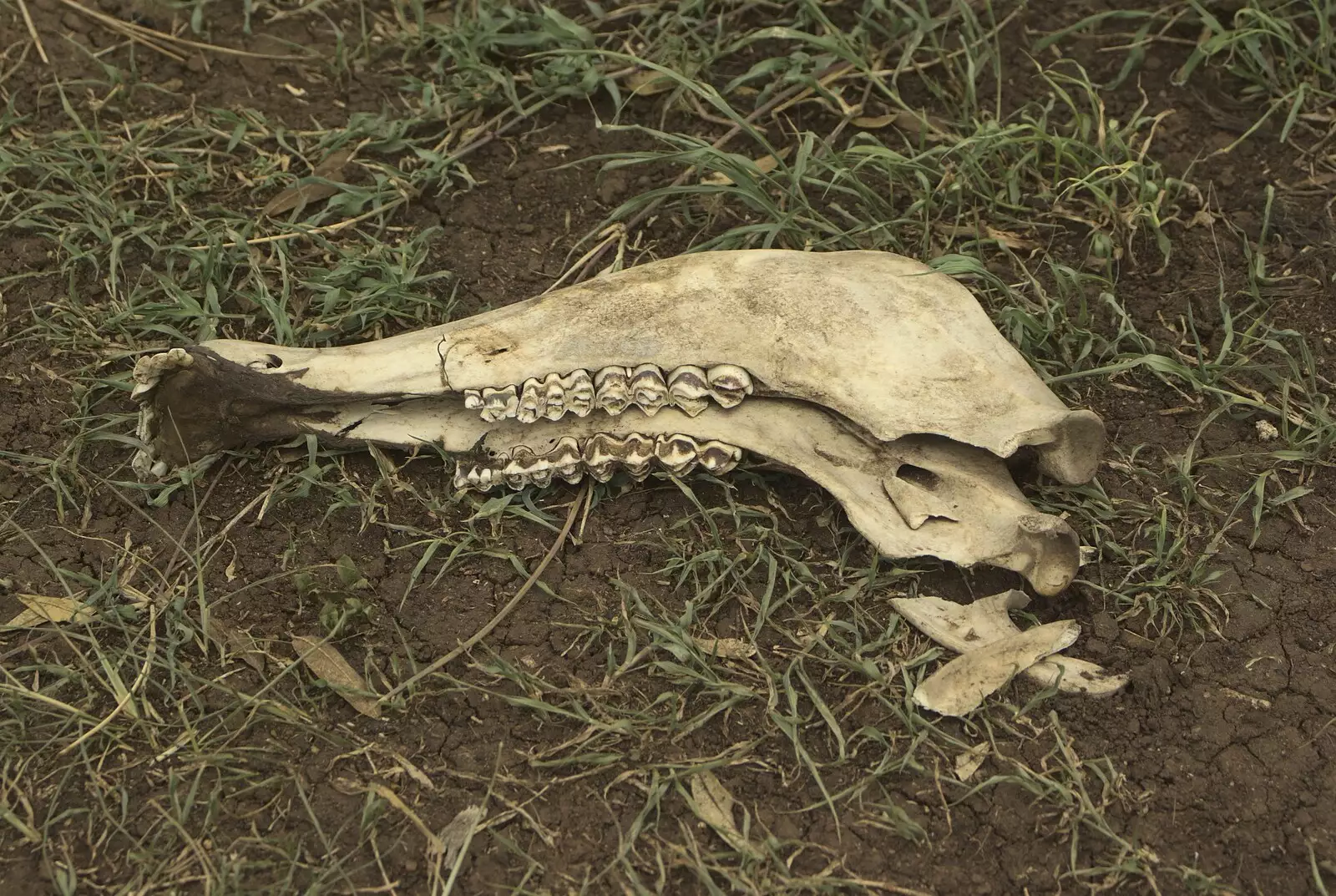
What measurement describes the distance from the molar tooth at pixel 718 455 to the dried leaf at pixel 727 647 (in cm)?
29

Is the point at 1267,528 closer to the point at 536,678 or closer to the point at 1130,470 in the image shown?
the point at 1130,470

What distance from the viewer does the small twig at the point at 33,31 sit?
9.90 ft

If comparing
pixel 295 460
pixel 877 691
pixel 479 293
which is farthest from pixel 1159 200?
pixel 295 460

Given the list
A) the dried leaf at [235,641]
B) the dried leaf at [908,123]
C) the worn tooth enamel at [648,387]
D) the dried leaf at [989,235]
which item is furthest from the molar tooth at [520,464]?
the dried leaf at [908,123]

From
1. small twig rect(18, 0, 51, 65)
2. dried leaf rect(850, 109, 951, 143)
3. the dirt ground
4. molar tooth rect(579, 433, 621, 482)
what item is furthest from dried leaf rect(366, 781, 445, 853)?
small twig rect(18, 0, 51, 65)

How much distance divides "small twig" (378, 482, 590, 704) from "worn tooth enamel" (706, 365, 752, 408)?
33 centimetres

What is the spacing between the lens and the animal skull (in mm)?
2123

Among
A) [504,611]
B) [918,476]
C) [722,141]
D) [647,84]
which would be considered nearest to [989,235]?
[722,141]

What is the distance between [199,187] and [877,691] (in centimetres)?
180

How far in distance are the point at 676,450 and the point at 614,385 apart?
0.52 feet

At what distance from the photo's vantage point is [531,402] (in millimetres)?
2186

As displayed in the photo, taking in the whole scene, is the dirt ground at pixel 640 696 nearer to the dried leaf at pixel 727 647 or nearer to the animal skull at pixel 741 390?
the dried leaf at pixel 727 647

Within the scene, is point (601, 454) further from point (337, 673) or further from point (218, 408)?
point (218, 408)

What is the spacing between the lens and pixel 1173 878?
1925mm
